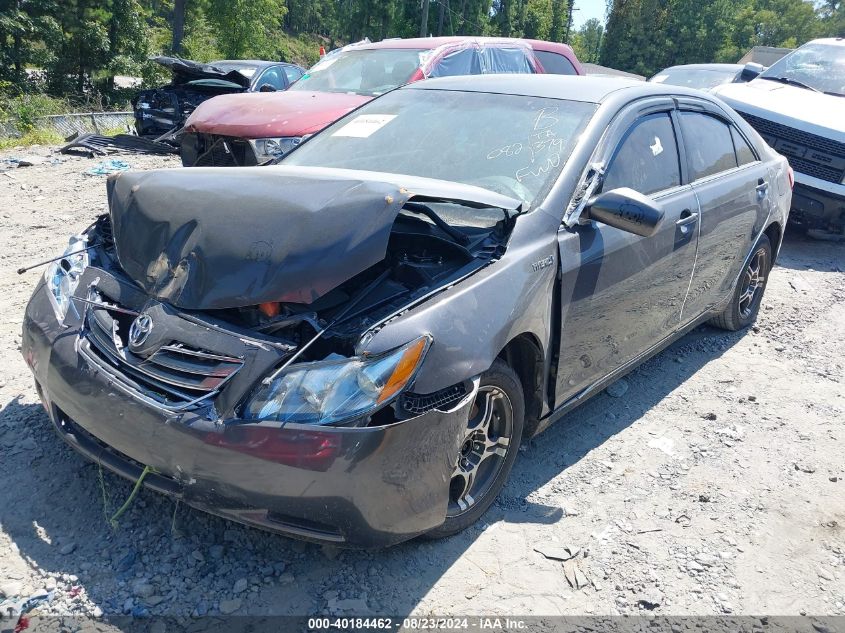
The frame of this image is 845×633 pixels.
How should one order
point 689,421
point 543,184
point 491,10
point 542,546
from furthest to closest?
point 491,10 → point 689,421 → point 543,184 → point 542,546

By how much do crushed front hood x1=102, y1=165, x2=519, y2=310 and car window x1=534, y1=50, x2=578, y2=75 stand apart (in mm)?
6061

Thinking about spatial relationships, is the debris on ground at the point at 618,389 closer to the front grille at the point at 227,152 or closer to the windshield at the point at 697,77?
the front grille at the point at 227,152

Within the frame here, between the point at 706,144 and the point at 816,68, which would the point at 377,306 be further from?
the point at 816,68

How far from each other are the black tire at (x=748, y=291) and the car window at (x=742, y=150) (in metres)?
0.60

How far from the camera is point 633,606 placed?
8.38 ft

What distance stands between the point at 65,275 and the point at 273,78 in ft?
33.2

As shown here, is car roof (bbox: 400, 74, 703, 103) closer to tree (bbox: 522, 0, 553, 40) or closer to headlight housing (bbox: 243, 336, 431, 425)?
headlight housing (bbox: 243, 336, 431, 425)

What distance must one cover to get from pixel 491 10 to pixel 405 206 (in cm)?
6014

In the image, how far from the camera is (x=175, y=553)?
2.57m

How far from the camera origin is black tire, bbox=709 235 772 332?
500cm

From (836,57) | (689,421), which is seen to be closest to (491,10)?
(836,57)

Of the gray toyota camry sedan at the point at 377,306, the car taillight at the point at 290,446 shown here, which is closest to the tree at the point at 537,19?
the gray toyota camry sedan at the point at 377,306

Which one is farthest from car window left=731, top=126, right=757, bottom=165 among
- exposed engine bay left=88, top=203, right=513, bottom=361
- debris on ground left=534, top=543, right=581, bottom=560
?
debris on ground left=534, top=543, right=581, bottom=560

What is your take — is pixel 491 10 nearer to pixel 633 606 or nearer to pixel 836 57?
pixel 836 57
